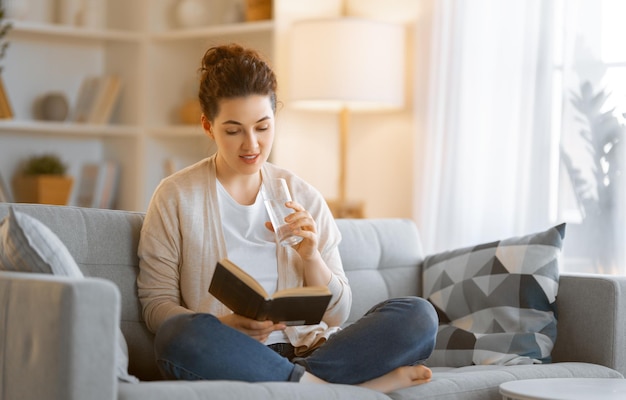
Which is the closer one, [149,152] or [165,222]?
[165,222]

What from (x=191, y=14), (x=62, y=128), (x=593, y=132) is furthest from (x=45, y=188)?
(x=593, y=132)

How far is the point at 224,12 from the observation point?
5.03 m

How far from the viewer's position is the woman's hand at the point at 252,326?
2.31 metres

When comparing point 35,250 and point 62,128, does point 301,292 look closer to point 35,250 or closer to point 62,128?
point 35,250

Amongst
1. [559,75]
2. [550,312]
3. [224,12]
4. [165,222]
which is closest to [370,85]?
[559,75]

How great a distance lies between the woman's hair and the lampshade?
59.8 inches

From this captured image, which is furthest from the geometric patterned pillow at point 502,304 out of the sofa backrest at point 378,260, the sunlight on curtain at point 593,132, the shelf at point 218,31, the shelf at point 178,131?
the shelf at point 178,131


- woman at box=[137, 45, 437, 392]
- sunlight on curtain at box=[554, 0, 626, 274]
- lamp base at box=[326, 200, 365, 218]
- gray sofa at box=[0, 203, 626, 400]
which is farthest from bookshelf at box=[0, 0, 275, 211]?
woman at box=[137, 45, 437, 392]

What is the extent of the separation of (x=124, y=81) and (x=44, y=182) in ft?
2.25

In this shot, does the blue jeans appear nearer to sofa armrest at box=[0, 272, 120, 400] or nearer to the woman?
the woman

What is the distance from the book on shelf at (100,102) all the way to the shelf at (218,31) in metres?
0.32

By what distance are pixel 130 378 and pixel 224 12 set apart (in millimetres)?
3186

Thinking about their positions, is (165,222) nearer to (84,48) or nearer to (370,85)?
(370,85)

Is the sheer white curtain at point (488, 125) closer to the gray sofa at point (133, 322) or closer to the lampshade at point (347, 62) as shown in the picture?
the lampshade at point (347, 62)
